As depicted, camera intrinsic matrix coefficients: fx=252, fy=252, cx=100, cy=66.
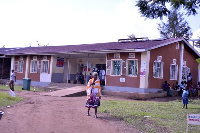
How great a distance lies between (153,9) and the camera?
30.9 feet

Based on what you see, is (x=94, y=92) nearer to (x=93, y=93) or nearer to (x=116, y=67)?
(x=93, y=93)

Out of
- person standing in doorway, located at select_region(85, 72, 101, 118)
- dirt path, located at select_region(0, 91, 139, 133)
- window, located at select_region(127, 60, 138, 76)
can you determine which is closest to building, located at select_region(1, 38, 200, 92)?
window, located at select_region(127, 60, 138, 76)

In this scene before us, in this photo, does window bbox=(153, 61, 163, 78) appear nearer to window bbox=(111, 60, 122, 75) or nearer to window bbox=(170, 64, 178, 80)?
window bbox=(170, 64, 178, 80)

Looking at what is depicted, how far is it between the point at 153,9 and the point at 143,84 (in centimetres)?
851

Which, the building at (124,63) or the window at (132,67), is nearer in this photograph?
the building at (124,63)

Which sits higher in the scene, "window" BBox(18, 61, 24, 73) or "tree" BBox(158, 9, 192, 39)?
"tree" BBox(158, 9, 192, 39)

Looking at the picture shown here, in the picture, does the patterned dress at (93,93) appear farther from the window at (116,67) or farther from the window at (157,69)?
the window at (157,69)

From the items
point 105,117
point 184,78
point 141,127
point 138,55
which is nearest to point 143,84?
point 138,55

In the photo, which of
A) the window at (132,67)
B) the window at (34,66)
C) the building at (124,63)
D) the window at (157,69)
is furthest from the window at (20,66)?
the window at (157,69)

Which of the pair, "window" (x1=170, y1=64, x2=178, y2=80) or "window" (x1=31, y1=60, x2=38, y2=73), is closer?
"window" (x1=170, y1=64, x2=178, y2=80)

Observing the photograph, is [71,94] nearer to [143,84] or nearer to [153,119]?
[143,84]

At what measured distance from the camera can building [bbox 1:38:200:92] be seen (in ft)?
57.7

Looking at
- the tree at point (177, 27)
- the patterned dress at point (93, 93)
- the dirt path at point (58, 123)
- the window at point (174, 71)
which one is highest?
the tree at point (177, 27)

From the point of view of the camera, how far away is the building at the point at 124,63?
1759 centimetres
